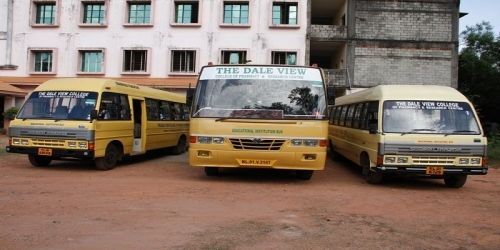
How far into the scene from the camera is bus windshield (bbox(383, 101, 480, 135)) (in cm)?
1056

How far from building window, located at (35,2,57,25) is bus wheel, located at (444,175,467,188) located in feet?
87.6

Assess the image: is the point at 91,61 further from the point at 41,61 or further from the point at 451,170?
the point at 451,170

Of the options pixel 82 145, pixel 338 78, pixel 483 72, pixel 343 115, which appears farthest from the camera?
pixel 483 72

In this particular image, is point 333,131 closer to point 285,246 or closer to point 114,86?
point 114,86

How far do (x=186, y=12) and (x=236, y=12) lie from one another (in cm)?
308

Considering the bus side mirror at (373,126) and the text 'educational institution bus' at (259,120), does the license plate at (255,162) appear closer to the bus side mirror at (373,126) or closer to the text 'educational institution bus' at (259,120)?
the text 'educational institution bus' at (259,120)

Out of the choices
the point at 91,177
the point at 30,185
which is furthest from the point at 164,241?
the point at 91,177

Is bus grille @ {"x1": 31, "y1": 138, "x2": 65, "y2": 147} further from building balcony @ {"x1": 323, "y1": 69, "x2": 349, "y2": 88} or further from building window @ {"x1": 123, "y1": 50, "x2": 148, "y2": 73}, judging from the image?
building balcony @ {"x1": 323, "y1": 69, "x2": 349, "y2": 88}

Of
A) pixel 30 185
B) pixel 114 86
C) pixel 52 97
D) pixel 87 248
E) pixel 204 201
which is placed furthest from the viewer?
pixel 114 86

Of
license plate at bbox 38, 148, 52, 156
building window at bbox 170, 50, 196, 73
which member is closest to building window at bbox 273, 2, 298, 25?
building window at bbox 170, 50, 196, 73

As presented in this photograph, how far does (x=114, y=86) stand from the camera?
527 inches

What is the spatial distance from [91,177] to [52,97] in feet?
8.58

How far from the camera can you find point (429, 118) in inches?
422

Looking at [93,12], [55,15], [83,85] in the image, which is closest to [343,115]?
[83,85]
